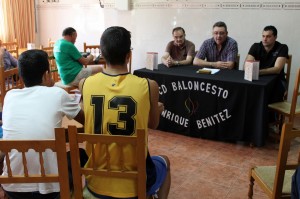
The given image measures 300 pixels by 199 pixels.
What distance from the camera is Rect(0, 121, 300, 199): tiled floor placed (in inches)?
90.6

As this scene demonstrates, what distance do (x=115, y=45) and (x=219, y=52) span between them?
2.36 metres

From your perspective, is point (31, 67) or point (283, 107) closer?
point (31, 67)

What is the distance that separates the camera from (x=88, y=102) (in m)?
1.37

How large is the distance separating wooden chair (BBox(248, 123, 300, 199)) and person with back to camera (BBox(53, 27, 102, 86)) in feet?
9.08

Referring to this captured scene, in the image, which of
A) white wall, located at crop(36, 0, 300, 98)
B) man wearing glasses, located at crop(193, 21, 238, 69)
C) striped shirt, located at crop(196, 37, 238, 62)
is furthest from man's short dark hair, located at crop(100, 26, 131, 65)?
white wall, located at crop(36, 0, 300, 98)

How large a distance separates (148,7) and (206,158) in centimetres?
301

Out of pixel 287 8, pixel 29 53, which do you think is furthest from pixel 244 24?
pixel 29 53

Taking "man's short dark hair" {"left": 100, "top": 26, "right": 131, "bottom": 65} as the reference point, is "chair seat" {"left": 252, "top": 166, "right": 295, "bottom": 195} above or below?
below

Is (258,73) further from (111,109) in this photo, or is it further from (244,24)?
(111,109)

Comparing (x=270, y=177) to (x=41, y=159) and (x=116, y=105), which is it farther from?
(x=41, y=159)

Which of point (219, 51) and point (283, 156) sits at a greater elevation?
point (219, 51)

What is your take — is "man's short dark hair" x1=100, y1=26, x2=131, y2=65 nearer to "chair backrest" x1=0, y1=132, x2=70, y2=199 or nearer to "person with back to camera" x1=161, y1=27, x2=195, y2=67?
"chair backrest" x1=0, y1=132, x2=70, y2=199

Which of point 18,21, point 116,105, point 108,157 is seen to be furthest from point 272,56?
point 18,21

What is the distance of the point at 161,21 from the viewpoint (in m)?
4.91
